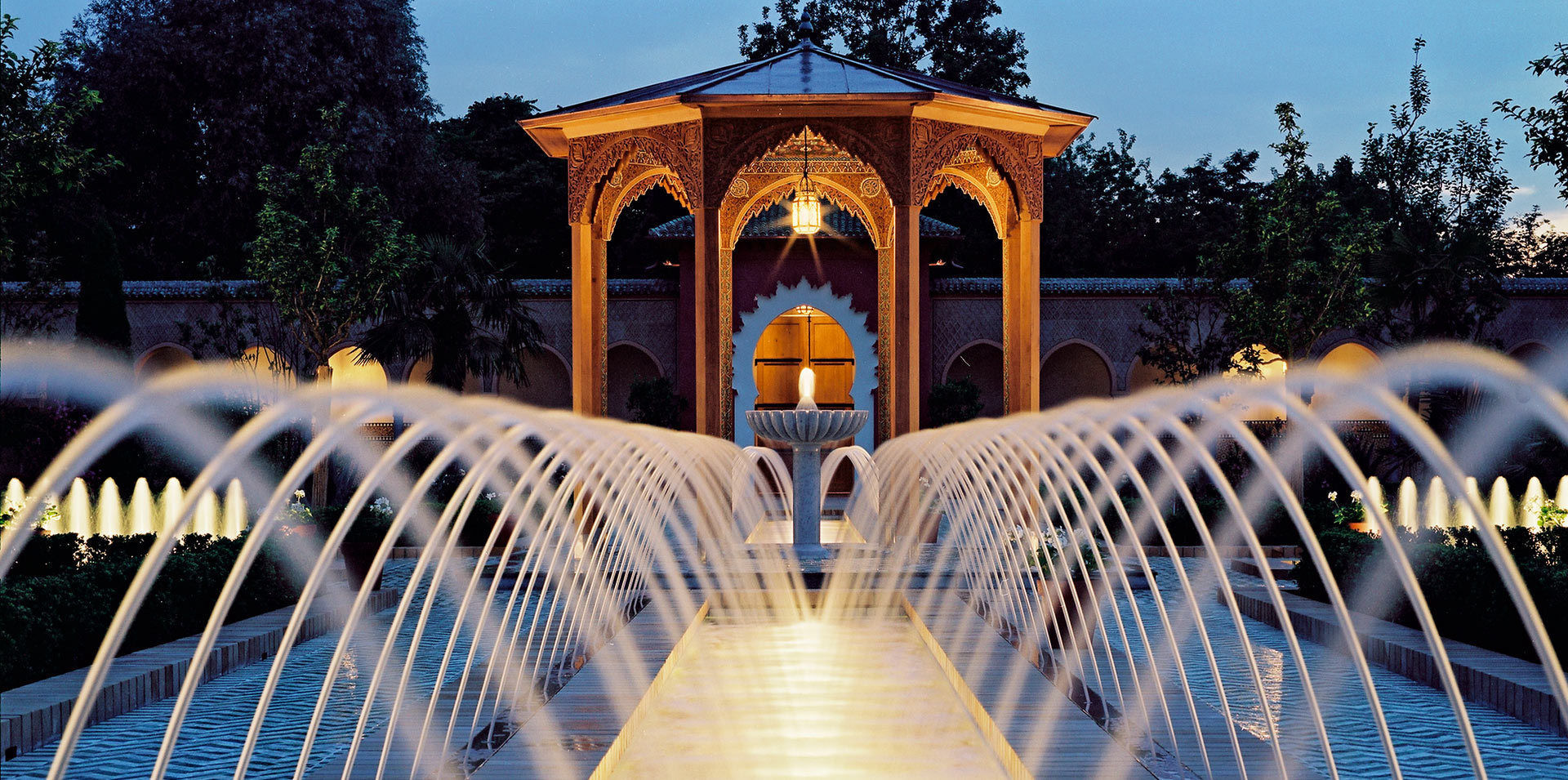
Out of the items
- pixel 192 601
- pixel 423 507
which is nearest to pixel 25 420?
pixel 423 507

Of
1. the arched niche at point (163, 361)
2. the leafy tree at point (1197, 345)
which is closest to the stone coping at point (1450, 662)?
the leafy tree at point (1197, 345)

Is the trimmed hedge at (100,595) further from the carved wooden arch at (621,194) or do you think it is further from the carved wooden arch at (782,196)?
the carved wooden arch at (782,196)

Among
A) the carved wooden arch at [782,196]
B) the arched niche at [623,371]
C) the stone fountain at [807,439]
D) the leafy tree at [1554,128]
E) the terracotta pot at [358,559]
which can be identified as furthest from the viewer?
the arched niche at [623,371]

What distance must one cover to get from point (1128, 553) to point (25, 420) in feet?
45.6

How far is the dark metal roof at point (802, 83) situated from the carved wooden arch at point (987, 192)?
3.87 feet

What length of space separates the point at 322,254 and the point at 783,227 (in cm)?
807

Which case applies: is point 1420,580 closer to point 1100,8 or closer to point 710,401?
point 710,401

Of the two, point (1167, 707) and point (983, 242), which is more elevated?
point (983, 242)

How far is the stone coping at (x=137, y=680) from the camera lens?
205 inches

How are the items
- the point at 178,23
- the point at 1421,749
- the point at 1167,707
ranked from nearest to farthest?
the point at 1167,707 → the point at 1421,749 → the point at 178,23

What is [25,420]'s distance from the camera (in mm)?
16547

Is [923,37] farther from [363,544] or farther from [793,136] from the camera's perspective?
[363,544]

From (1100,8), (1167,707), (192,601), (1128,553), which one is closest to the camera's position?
(1167,707)

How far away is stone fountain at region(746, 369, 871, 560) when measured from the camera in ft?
35.2
